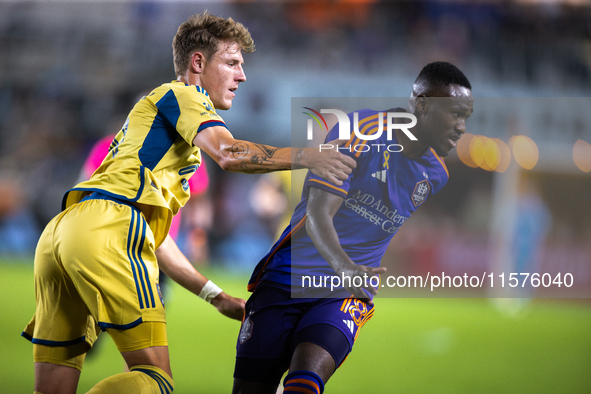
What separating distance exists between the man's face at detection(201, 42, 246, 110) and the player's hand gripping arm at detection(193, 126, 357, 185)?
1.55 ft

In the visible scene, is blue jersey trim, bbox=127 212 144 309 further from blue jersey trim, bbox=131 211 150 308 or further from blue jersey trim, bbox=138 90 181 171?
blue jersey trim, bbox=138 90 181 171

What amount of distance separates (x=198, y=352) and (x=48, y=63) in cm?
1120

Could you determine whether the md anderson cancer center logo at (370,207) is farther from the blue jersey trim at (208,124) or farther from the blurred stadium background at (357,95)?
the blurred stadium background at (357,95)

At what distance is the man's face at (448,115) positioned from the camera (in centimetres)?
241

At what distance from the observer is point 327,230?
2357 mm

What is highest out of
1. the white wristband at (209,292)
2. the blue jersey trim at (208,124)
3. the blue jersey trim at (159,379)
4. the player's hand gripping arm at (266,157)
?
the blue jersey trim at (208,124)

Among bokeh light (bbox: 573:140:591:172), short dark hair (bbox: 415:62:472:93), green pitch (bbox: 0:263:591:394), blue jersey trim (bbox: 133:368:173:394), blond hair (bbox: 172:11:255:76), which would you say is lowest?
green pitch (bbox: 0:263:591:394)

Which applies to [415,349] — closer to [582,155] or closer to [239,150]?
[582,155]

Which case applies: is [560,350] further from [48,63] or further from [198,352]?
[48,63]

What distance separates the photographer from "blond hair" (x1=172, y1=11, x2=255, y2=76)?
2.45 metres

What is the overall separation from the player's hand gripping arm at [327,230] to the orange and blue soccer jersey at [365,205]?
7 centimetres

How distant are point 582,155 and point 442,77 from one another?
6359 mm

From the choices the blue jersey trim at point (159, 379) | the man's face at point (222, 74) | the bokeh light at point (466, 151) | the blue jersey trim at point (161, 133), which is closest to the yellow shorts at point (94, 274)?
the blue jersey trim at point (159, 379)

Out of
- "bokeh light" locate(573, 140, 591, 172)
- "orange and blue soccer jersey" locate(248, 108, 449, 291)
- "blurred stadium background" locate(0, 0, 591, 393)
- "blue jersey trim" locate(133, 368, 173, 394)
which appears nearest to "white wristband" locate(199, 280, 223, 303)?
"orange and blue soccer jersey" locate(248, 108, 449, 291)
